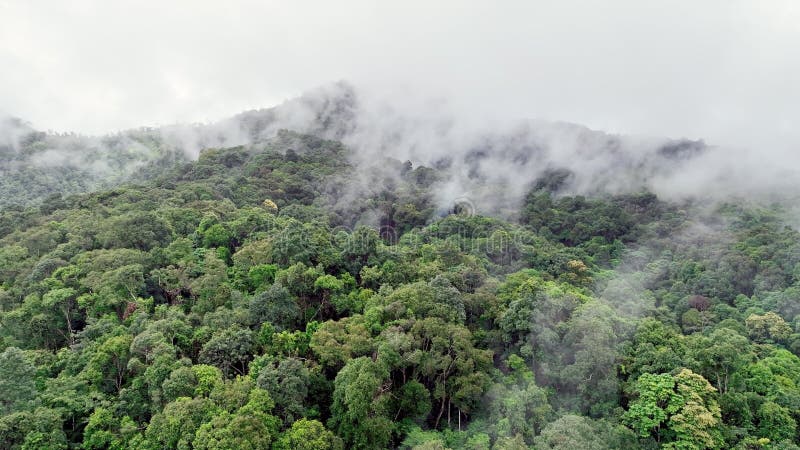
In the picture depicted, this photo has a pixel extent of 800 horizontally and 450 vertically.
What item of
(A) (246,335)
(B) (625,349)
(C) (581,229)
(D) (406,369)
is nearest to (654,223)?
(C) (581,229)

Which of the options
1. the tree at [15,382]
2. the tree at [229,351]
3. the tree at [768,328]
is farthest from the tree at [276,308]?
the tree at [768,328]

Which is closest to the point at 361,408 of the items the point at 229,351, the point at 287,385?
the point at 287,385

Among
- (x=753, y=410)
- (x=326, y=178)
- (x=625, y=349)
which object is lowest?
(x=753, y=410)

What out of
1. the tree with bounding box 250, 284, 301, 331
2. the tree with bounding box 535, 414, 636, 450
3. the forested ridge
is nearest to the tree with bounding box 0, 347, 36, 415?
the forested ridge

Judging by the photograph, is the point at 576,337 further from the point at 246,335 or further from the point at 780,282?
the point at 780,282

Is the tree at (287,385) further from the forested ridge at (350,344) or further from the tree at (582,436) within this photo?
the tree at (582,436)
